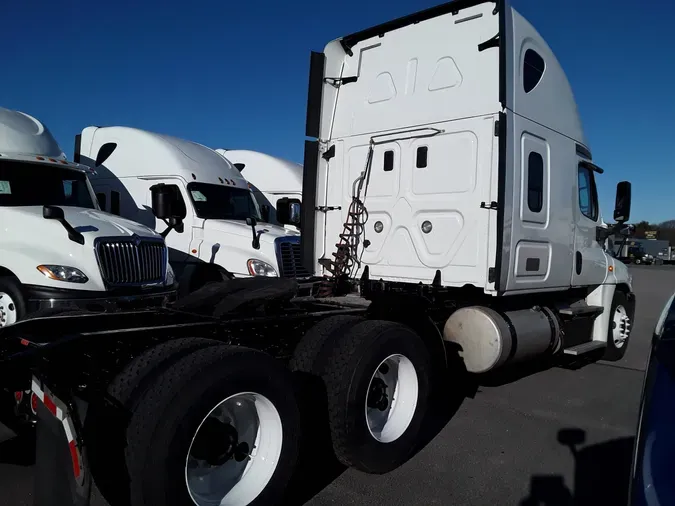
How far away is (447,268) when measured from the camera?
5625 mm

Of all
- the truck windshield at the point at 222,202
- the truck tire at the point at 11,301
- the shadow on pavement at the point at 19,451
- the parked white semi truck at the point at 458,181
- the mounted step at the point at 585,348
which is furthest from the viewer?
the truck windshield at the point at 222,202

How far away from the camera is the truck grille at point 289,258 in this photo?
9.30 meters

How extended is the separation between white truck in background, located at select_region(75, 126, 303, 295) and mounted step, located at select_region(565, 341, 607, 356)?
446 centimetres

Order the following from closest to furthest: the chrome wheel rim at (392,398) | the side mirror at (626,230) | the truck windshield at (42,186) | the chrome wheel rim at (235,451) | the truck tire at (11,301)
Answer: the chrome wheel rim at (235,451), the chrome wheel rim at (392,398), the truck tire at (11,301), the truck windshield at (42,186), the side mirror at (626,230)

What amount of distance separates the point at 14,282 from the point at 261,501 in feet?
16.0

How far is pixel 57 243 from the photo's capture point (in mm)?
6723

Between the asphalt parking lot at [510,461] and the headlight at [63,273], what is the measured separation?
2.57m

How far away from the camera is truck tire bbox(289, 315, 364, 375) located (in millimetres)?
3971

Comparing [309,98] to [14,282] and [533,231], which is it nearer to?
[533,231]

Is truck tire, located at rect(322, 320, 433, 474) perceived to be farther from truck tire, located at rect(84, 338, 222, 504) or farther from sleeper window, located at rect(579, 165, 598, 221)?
sleeper window, located at rect(579, 165, 598, 221)

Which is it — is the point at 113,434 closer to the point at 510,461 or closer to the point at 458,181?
the point at 510,461

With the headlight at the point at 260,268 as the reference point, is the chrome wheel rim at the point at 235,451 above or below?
below

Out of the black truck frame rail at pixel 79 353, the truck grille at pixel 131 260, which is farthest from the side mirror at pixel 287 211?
the black truck frame rail at pixel 79 353

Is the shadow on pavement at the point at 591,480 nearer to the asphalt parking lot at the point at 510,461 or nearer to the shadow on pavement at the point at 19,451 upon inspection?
the asphalt parking lot at the point at 510,461
